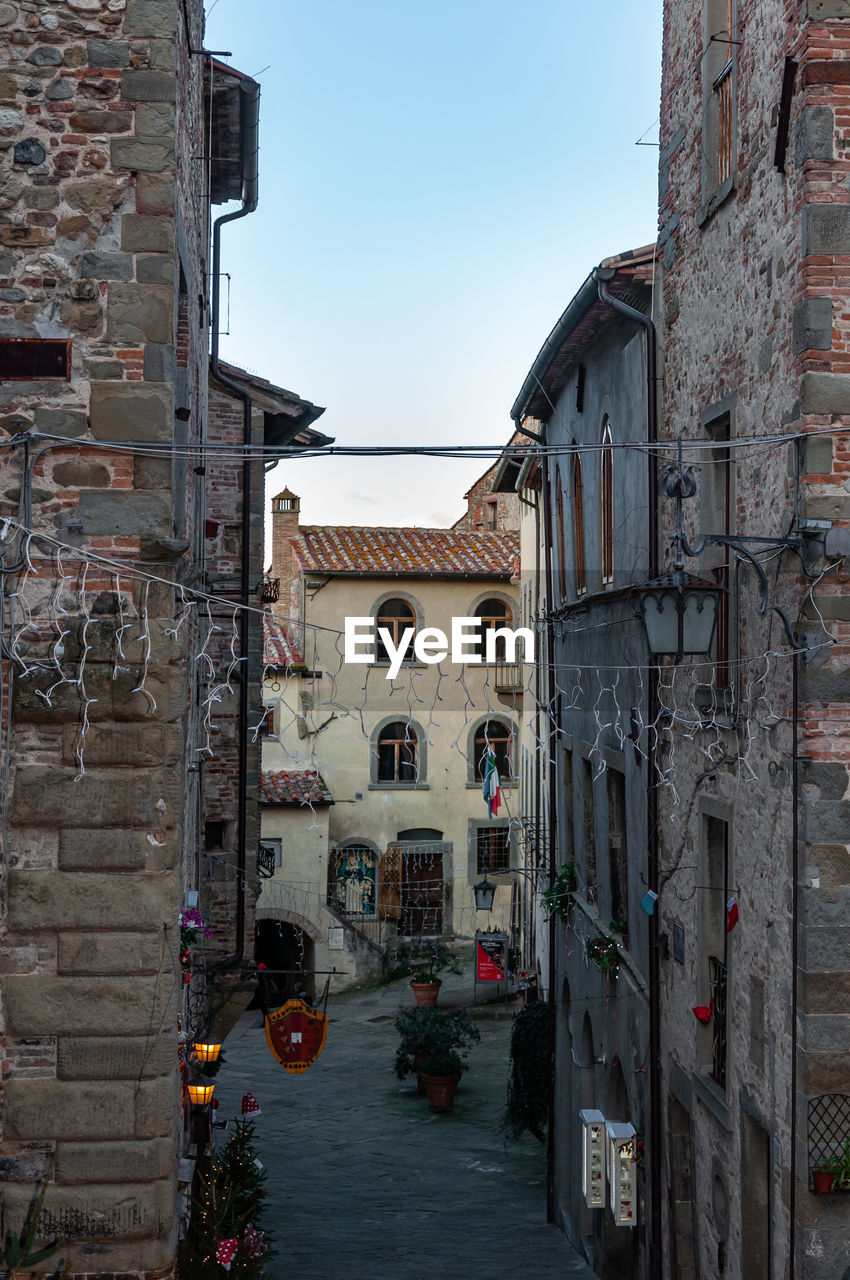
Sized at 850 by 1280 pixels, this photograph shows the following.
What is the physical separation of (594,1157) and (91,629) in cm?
691

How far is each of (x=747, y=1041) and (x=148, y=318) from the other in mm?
5612

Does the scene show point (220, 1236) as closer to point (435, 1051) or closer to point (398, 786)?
point (435, 1051)

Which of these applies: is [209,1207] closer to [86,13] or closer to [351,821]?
[86,13]

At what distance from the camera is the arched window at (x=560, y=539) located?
16777mm

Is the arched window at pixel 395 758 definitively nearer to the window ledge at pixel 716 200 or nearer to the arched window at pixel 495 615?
the arched window at pixel 495 615

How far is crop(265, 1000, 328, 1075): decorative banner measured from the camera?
1499 centimetres

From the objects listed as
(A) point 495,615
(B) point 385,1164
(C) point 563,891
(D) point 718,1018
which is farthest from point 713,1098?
(A) point 495,615

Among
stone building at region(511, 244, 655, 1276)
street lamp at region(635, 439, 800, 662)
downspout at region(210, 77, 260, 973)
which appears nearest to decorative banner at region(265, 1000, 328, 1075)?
downspout at region(210, 77, 260, 973)

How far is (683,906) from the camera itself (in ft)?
34.6

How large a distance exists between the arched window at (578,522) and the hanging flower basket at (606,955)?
3912 mm

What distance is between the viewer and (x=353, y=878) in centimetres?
3019

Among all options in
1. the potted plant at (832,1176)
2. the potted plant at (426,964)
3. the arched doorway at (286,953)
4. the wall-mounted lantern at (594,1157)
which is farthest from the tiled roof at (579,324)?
the arched doorway at (286,953)

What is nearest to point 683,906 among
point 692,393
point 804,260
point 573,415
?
point 692,393

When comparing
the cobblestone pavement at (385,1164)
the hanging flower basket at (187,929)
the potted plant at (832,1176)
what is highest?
the hanging flower basket at (187,929)
